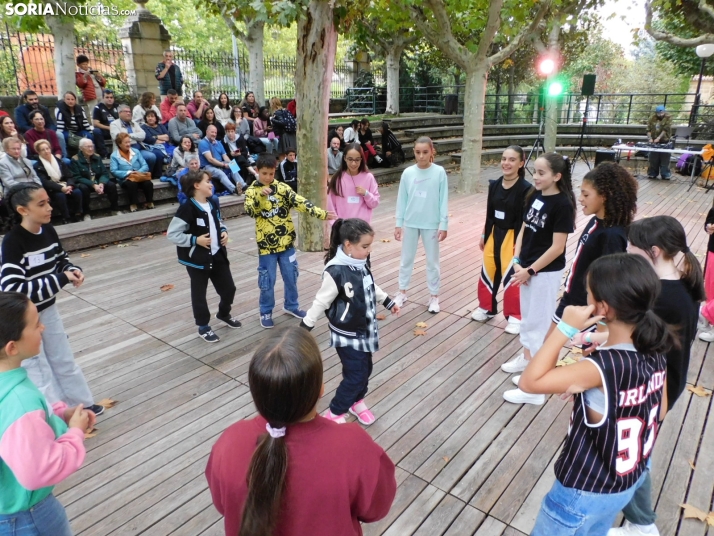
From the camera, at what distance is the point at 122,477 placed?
9.45 feet

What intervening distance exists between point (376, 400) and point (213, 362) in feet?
4.84

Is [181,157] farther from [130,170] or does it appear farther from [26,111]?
[26,111]

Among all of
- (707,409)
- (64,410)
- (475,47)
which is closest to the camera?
(64,410)

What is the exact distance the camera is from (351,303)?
290cm

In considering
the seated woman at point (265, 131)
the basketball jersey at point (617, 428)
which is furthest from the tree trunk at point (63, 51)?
the basketball jersey at point (617, 428)

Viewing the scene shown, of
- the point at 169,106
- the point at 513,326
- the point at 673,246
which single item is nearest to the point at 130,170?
the point at 169,106

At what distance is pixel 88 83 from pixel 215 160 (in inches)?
133

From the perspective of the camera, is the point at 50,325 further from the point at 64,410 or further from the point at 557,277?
the point at 557,277

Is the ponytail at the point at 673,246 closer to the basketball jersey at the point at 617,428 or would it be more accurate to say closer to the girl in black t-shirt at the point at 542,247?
the basketball jersey at the point at 617,428

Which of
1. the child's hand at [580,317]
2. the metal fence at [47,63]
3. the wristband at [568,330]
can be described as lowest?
the wristband at [568,330]

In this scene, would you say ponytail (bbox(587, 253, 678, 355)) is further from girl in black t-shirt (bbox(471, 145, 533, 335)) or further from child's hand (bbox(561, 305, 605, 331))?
girl in black t-shirt (bbox(471, 145, 533, 335))

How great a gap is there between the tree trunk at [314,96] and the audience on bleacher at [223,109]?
5090 mm

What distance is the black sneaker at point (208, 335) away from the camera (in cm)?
450

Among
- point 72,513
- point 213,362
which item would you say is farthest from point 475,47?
point 72,513
